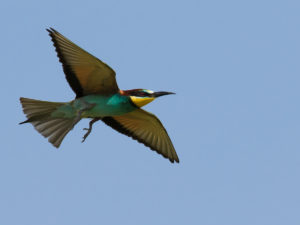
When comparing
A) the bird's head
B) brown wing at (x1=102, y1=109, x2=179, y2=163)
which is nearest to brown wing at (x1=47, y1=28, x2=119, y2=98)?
the bird's head

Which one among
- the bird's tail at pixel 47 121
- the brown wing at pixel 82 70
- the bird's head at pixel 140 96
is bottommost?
the bird's tail at pixel 47 121

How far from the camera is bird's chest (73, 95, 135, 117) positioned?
22.6 feet

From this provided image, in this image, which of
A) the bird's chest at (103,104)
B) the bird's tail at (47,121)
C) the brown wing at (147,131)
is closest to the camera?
the bird's tail at (47,121)

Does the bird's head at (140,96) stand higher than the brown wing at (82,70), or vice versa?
the brown wing at (82,70)

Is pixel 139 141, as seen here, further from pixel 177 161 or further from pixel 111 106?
pixel 111 106

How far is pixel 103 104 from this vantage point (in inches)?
272

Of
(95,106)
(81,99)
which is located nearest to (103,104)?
(95,106)

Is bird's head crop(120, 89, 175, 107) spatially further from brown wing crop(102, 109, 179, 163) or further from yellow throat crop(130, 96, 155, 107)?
brown wing crop(102, 109, 179, 163)

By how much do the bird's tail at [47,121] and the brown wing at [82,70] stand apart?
278mm

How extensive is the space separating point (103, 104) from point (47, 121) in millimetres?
531

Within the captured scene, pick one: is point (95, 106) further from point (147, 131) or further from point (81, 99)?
point (147, 131)

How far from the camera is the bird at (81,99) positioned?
6734 millimetres

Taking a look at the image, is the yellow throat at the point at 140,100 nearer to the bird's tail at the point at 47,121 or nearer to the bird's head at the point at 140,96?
the bird's head at the point at 140,96

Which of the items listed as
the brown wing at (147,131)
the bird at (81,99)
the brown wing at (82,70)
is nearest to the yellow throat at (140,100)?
the bird at (81,99)
